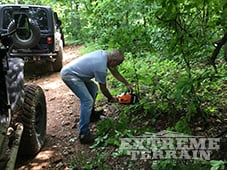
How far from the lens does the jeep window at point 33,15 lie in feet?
27.3

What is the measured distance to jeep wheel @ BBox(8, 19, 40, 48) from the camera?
751 cm

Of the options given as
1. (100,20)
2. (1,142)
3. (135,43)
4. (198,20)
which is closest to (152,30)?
(135,43)

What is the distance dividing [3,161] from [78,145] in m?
1.67

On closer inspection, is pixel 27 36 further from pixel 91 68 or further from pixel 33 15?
pixel 91 68

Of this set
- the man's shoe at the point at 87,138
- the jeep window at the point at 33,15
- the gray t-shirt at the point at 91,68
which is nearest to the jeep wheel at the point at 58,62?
the jeep window at the point at 33,15

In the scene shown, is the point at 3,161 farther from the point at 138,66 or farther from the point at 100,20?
the point at 100,20

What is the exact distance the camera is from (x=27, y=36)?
25.7 ft

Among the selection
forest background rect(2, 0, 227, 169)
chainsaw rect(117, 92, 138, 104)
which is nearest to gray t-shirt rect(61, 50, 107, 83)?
forest background rect(2, 0, 227, 169)

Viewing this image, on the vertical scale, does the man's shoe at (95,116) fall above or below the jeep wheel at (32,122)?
below

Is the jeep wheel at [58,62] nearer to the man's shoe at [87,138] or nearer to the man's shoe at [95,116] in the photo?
the man's shoe at [95,116]

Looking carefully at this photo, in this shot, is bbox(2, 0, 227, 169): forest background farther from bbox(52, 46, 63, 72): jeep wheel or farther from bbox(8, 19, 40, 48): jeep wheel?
bbox(52, 46, 63, 72): jeep wheel

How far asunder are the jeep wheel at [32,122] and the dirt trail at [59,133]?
0.15 meters

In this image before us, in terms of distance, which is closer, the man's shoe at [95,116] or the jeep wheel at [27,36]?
the man's shoe at [95,116]

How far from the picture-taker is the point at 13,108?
11.8 ft
